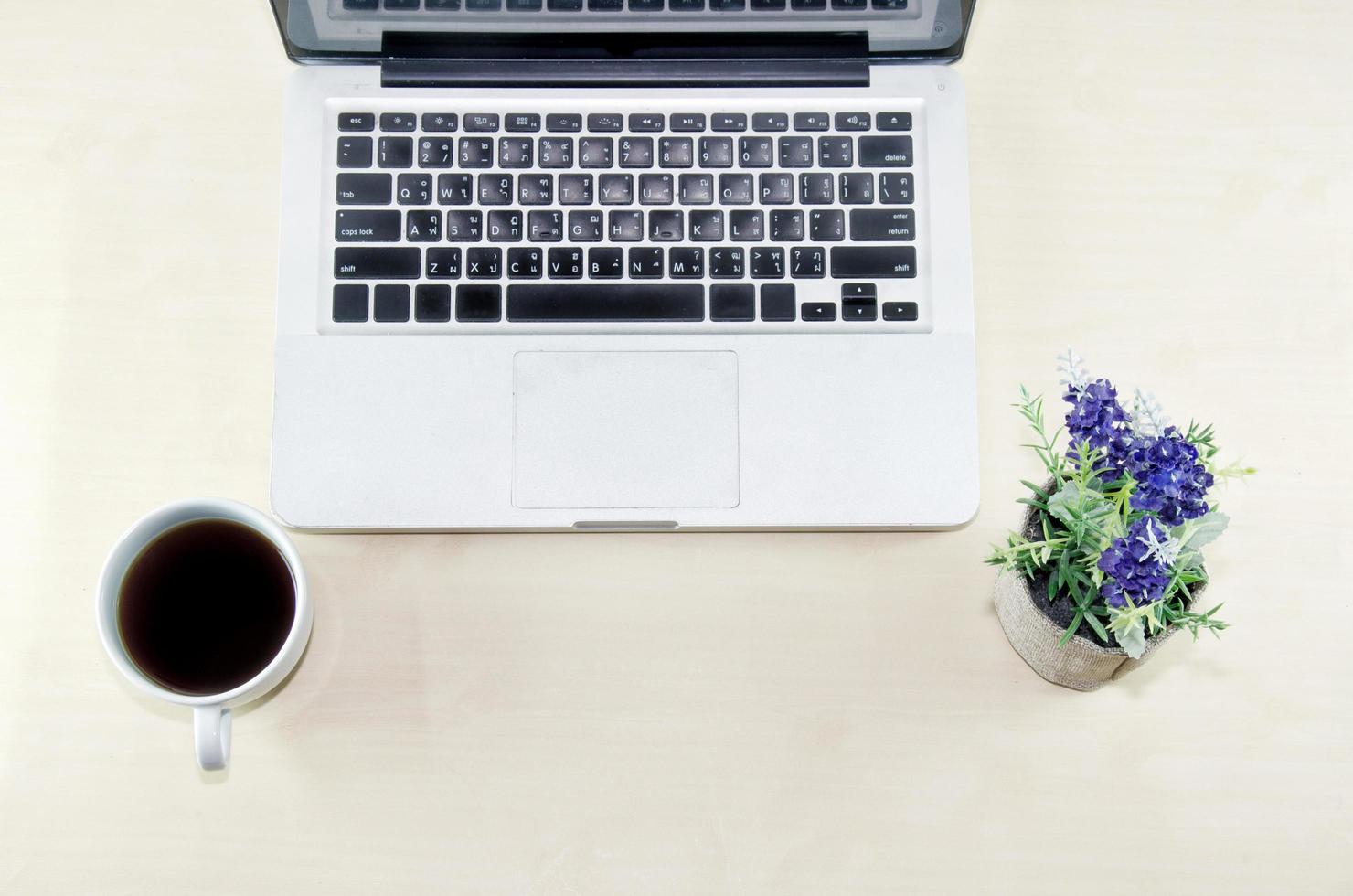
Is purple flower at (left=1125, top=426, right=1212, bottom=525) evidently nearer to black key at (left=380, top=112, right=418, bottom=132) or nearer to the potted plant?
the potted plant

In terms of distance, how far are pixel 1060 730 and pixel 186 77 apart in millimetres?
743

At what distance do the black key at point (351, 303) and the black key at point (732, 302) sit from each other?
22 centimetres

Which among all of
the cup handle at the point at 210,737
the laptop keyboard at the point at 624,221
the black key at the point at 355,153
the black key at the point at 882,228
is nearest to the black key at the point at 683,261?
the laptop keyboard at the point at 624,221

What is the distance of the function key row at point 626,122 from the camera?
0.68 metres

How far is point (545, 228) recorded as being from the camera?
2.18 ft

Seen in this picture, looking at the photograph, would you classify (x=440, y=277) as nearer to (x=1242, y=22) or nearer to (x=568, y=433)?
(x=568, y=433)

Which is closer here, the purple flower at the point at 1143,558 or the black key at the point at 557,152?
the purple flower at the point at 1143,558

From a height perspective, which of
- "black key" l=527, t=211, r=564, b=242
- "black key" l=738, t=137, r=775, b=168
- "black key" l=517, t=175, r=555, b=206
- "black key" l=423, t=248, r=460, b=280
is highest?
"black key" l=738, t=137, r=775, b=168

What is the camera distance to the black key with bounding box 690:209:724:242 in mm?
667

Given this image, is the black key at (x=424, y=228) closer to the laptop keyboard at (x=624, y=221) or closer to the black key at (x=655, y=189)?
the laptop keyboard at (x=624, y=221)

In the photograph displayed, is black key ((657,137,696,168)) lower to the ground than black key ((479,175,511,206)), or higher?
higher

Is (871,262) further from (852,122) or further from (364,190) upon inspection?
Answer: (364,190)

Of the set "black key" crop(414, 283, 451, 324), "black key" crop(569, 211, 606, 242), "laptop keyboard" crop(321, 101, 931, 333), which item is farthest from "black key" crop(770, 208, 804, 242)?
"black key" crop(414, 283, 451, 324)

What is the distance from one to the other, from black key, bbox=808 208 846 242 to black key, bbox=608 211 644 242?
4.4 inches
